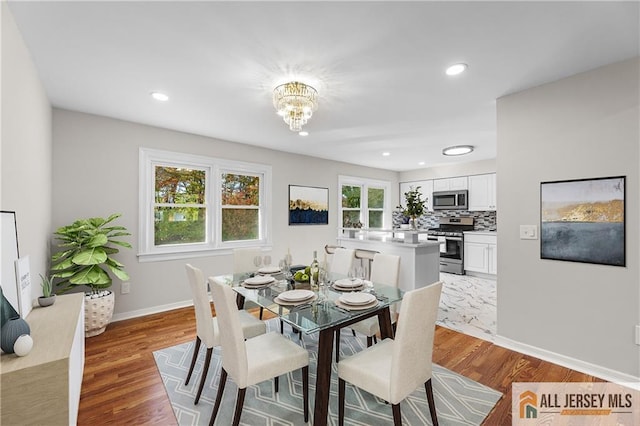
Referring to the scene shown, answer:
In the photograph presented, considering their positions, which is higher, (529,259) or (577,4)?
(577,4)

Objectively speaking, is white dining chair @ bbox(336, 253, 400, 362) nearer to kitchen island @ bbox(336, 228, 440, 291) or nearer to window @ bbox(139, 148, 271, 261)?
kitchen island @ bbox(336, 228, 440, 291)

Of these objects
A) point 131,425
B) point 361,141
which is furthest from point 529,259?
point 131,425

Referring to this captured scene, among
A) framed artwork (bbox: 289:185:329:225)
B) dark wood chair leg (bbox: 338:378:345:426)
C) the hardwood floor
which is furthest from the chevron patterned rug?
framed artwork (bbox: 289:185:329:225)

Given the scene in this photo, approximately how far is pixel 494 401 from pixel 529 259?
1337 mm

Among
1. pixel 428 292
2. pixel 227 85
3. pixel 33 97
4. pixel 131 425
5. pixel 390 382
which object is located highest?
pixel 227 85

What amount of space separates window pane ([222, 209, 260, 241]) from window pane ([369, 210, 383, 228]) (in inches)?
122

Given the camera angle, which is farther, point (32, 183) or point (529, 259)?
point (529, 259)

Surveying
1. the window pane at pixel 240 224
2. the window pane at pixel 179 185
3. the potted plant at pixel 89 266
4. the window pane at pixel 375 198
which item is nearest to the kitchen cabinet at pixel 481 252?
the window pane at pixel 375 198

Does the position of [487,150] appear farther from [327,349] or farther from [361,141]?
[327,349]

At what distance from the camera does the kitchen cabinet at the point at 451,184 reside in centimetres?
624

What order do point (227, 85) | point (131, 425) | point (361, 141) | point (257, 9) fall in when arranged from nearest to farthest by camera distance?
point (257, 9) < point (131, 425) < point (227, 85) < point (361, 141)

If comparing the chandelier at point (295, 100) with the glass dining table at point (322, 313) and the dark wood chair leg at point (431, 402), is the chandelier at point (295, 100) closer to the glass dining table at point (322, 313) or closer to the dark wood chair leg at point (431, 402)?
the glass dining table at point (322, 313)

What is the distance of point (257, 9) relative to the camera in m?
1.60

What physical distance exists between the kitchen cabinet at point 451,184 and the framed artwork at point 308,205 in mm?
2816
